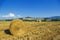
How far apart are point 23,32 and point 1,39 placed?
75.6 inches

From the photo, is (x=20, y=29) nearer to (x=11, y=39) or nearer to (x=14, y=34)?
(x=14, y=34)

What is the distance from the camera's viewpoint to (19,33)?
905 centimetres

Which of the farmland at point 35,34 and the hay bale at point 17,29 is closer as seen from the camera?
the farmland at point 35,34

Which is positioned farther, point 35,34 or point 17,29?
point 17,29

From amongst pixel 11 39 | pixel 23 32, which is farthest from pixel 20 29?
pixel 11 39

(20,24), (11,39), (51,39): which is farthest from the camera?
(20,24)

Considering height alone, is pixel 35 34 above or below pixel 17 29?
below

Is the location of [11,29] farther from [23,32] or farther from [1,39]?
[1,39]

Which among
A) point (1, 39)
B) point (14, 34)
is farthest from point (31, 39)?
point (14, 34)

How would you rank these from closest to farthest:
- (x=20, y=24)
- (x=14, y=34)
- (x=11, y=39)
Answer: (x=11, y=39) < (x=14, y=34) < (x=20, y=24)

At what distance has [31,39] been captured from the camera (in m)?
7.01

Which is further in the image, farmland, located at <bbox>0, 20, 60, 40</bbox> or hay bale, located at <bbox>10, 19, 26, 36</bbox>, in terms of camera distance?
hay bale, located at <bbox>10, 19, 26, 36</bbox>

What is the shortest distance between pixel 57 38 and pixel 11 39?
2.16m

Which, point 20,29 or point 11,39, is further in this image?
point 20,29
